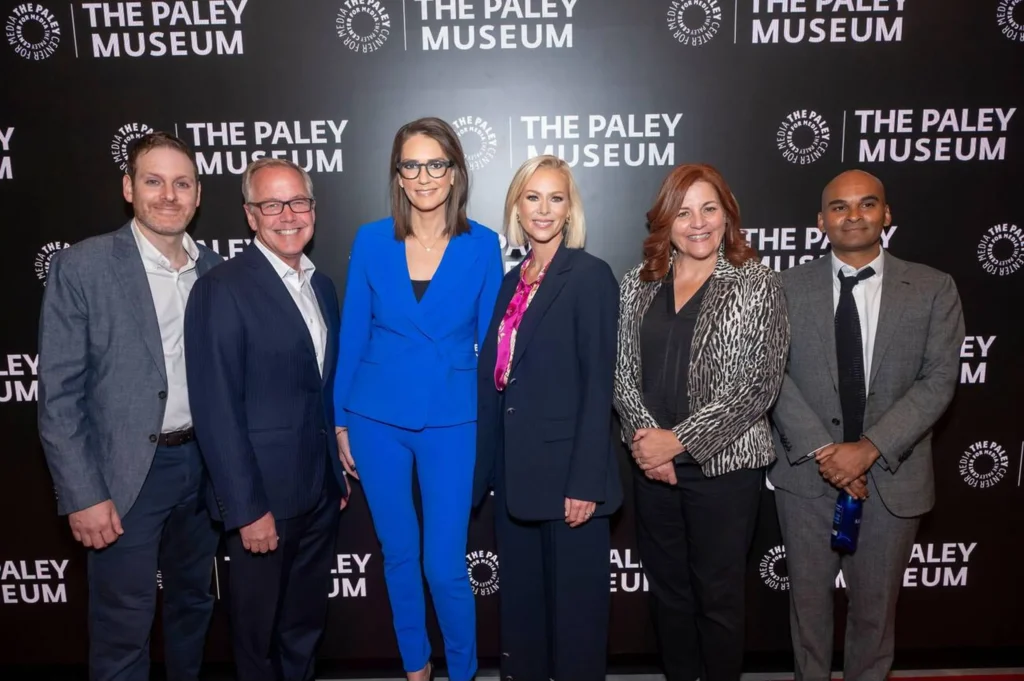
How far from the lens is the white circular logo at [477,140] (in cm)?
284

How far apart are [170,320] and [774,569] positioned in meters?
2.74

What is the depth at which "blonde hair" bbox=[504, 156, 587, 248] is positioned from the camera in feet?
7.36

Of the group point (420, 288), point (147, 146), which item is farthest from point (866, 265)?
point (147, 146)

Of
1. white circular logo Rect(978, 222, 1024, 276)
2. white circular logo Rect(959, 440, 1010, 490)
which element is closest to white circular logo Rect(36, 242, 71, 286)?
white circular logo Rect(978, 222, 1024, 276)

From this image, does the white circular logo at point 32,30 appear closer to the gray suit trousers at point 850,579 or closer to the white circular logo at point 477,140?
the white circular logo at point 477,140

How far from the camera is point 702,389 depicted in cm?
221

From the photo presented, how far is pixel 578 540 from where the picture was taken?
2.27 meters

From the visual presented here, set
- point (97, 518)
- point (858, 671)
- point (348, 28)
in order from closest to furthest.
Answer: point (97, 518) < point (858, 671) < point (348, 28)

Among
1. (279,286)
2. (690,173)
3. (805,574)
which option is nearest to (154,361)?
(279,286)

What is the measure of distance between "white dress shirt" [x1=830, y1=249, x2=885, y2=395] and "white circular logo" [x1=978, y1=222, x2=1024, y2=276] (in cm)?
81

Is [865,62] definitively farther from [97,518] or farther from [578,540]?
[97,518]

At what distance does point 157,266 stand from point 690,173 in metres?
1.85

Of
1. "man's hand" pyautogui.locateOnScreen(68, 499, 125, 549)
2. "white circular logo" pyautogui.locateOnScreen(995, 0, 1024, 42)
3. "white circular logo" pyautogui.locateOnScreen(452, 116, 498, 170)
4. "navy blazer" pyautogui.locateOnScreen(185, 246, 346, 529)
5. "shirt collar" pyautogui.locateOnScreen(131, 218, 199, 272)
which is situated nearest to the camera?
"navy blazer" pyautogui.locateOnScreen(185, 246, 346, 529)

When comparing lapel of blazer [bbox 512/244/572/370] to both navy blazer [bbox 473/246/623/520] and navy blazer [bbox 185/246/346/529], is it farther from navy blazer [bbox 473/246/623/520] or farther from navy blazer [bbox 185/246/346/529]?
navy blazer [bbox 185/246/346/529]
